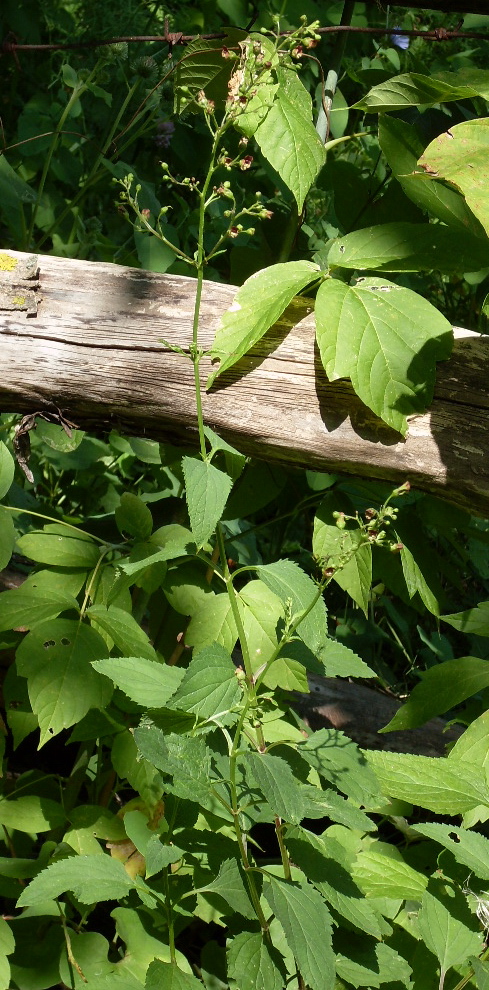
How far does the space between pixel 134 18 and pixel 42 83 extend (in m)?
0.47

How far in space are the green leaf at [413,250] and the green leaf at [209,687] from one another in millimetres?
740

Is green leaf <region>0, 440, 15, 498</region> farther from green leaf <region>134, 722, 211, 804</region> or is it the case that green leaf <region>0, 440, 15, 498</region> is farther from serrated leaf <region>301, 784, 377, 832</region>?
serrated leaf <region>301, 784, 377, 832</region>

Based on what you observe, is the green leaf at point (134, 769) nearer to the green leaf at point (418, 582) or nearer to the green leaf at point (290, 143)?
the green leaf at point (418, 582)

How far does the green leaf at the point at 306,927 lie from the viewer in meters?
0.98

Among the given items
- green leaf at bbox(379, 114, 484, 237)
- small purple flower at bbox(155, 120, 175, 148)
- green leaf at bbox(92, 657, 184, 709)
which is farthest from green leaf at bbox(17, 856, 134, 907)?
small purple flower at bbox(155, 120, 175, 148)

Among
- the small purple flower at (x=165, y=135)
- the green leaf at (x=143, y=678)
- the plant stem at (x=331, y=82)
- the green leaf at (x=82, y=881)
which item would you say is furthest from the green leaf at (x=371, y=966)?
the small purple flower at (x=165, y=135)

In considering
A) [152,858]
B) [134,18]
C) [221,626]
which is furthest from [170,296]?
[134,18]

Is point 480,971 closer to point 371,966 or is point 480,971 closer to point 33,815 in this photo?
point 371,966

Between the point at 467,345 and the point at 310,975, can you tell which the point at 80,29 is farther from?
the point at 310,975

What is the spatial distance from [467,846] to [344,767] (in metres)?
0.20

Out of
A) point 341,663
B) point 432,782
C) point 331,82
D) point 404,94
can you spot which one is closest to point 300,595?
point 341,663

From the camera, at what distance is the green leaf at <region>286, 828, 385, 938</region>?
1107 millimetres

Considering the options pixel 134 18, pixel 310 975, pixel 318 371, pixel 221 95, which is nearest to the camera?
pixel 310 975

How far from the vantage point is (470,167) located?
120cm
